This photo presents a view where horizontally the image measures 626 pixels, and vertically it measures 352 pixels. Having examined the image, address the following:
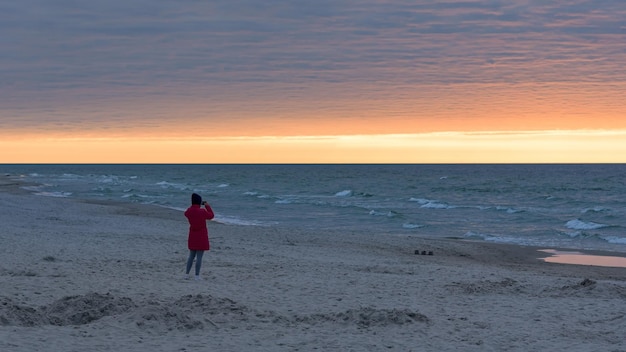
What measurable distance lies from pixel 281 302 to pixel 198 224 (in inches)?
100

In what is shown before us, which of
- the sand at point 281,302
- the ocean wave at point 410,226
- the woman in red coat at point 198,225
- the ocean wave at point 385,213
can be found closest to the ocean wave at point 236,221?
the ocean wave at point 410,226

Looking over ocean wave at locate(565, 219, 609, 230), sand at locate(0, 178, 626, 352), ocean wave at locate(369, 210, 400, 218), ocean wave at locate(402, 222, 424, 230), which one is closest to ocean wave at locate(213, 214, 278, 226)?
ocean wave at locate(402, 222, 424, 230)

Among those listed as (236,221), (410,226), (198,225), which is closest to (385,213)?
(410,226)

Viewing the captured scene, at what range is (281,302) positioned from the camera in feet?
39.2

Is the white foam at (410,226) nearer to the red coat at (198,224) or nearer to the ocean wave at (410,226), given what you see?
the ocean wave at (410,226)

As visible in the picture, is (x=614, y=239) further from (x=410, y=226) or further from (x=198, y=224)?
(x=198, y=224)

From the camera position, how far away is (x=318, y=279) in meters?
14.5

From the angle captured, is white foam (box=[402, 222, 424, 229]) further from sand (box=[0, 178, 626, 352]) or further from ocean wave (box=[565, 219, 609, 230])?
sand (box=[0, 178, 626, 352])

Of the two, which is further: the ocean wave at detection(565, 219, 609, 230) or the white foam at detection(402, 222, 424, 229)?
the ocean wave at detection(565, 219, 609, 230)

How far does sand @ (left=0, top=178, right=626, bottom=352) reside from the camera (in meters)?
9.45

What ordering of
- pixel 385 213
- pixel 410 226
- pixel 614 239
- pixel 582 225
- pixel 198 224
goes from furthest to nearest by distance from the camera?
pixel 385 213 < pixel 582 225 < pixel 410 226 < pixel 614 239 < pixel 198 224

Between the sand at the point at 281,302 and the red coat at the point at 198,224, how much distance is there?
0.66 meters

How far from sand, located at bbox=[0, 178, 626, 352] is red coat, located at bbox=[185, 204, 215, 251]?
659 millimetres

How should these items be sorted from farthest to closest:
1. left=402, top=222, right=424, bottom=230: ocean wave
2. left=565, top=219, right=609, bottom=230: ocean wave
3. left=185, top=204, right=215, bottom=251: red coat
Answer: left=565, top=219, right=609, bottom=230: ocean wave
left=402, top=222, right=424, bottom=230: ocean wave
left=185, top=204, right=215, bottom=251: red coat
